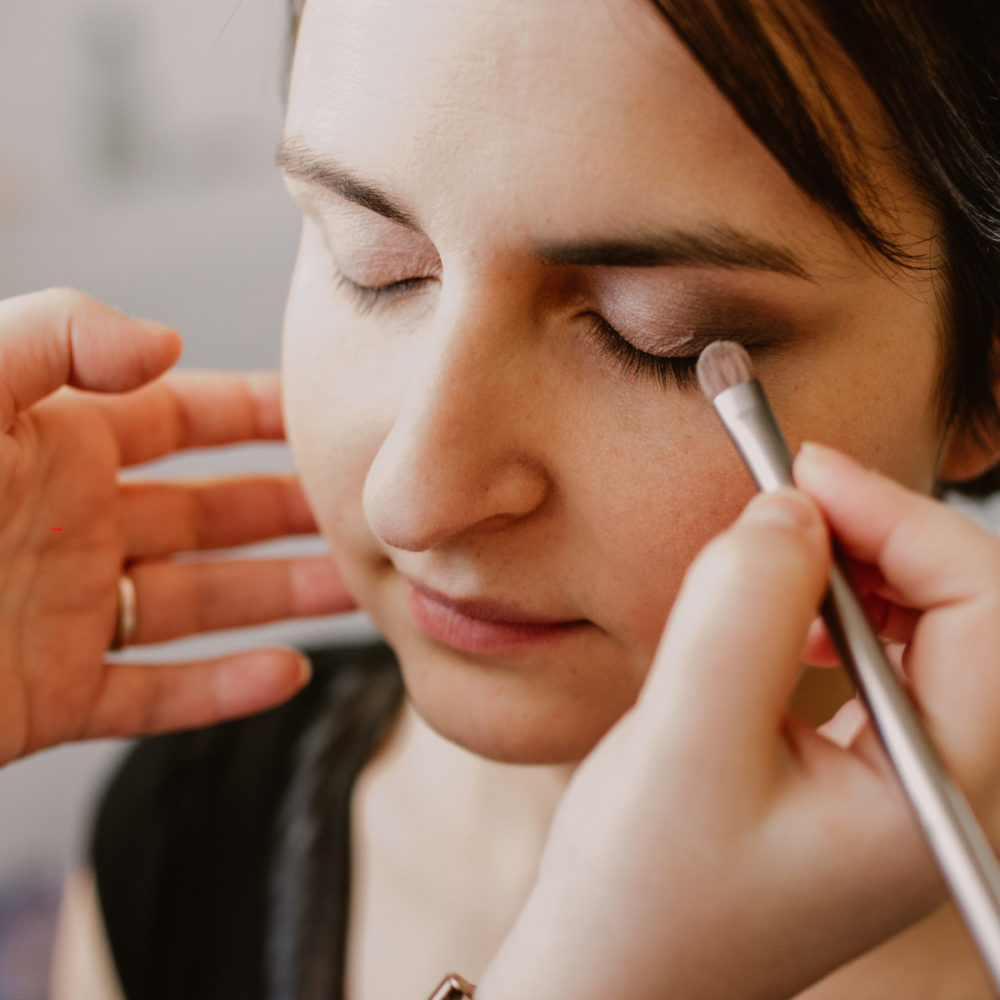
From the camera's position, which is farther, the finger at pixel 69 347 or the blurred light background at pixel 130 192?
the blurred light background at pixel 130 192

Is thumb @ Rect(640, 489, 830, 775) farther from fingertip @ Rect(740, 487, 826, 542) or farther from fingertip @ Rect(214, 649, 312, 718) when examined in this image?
fingertip @ Rect(214, 649, 312, 718)

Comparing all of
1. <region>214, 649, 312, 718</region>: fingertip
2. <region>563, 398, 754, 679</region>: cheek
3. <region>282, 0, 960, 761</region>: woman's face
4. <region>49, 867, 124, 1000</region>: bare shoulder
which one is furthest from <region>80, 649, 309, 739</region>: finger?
<region>563, 398, 754, 679</region>: cheek

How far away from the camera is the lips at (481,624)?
2.01 feet

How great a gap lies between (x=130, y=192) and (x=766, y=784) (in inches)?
53.4

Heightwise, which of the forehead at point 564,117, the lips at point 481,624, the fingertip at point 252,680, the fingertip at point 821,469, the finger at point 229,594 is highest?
the forehead at point 564,117

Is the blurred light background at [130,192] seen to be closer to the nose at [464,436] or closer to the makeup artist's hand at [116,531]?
the makeup artist's hand at [116,531]

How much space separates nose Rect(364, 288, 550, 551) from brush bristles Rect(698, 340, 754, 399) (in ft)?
0.32

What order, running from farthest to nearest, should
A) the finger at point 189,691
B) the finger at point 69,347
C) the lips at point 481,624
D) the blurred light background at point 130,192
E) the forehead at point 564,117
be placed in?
the blurred light background at point 130,192 → the finger at point 189,691 → the finger at point 69,347 → the lips at point 481,624 → the forehead at point 564,117

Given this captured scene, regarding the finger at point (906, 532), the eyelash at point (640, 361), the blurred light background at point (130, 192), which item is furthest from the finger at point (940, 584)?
the blurred light background at point (130, 192)

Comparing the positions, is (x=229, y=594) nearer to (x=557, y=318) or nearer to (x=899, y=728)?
(x=557, y=318)

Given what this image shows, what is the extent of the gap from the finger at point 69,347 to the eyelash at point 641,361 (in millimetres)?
389

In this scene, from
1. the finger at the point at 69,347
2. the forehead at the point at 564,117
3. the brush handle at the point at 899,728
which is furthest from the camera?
the finger at the point at 69,347

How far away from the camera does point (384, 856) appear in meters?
0.95

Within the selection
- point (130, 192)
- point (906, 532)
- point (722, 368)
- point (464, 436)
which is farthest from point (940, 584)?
point (130, 192)
